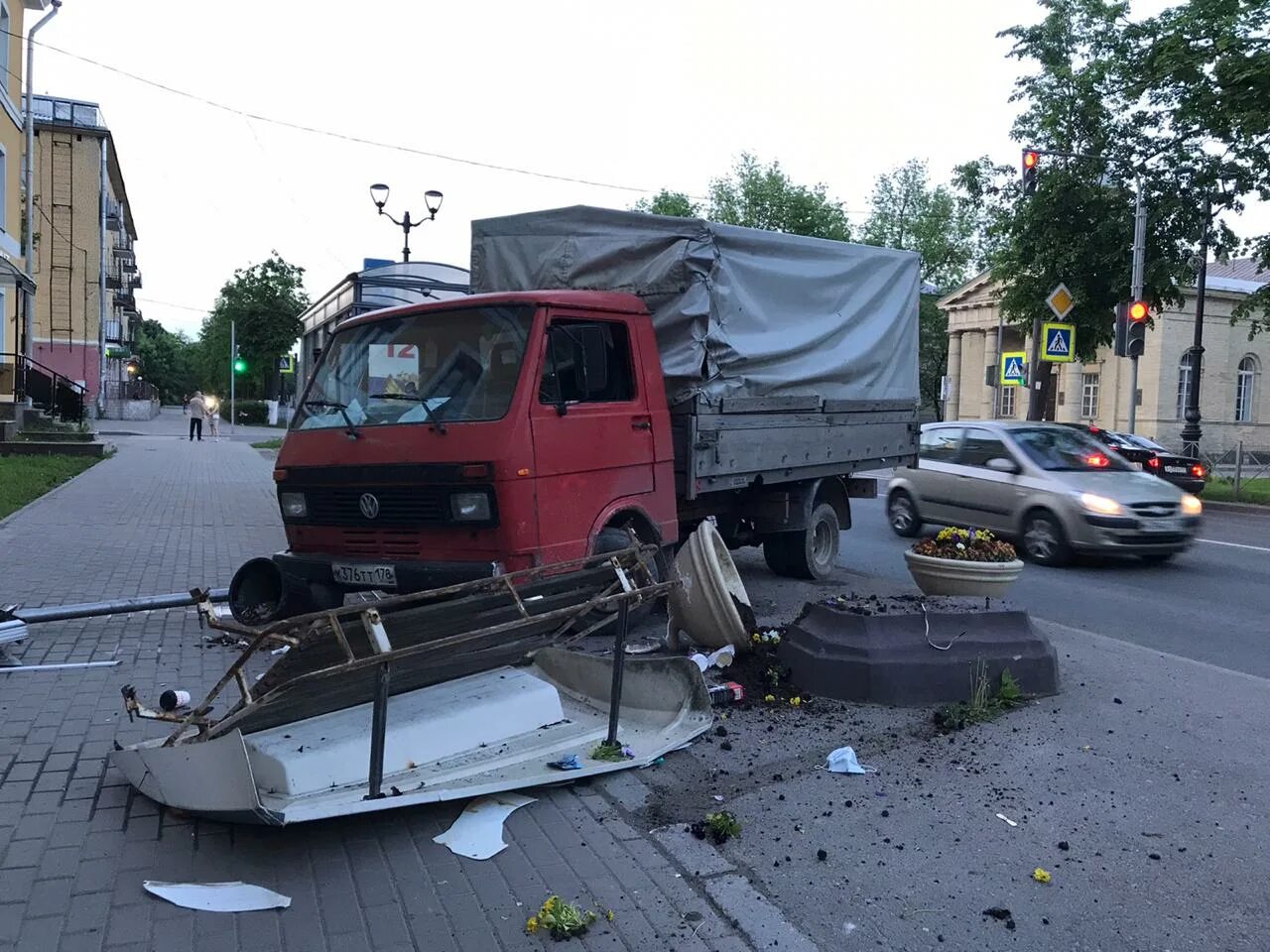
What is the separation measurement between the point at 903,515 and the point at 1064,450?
224cm

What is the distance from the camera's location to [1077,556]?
38.8ft

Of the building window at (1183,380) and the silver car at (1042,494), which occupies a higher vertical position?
the building window at (1183,380)

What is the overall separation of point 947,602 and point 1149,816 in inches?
76.3

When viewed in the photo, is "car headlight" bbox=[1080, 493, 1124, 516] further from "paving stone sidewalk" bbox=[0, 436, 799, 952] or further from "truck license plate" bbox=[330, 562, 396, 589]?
"paving stone sidewalk" bbox=[0, 436, 799, 952]

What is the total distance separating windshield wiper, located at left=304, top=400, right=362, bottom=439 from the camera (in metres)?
6.36

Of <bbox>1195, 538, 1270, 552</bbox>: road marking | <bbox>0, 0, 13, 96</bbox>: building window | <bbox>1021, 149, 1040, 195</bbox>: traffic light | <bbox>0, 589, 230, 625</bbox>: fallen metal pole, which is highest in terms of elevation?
<bbox>0, 0, 13, 96</bbox>: building window

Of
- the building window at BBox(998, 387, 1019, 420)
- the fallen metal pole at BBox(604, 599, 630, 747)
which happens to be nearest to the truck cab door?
the fallen metal pole at BBox(604, 599, 630, 747)

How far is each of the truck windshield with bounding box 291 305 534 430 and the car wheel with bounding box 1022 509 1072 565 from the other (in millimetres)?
7127

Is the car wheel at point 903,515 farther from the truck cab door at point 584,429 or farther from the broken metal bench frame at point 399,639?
the broken metal bench frame at point 399,639

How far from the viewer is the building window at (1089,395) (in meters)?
46.2

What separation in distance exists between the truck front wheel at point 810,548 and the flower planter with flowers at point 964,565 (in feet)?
8.04

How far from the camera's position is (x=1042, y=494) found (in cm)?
1134

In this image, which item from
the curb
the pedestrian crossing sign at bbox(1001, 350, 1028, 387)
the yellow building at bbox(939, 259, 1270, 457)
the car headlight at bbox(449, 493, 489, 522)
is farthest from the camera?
the yellow building at bbox(939, 259, 1270, 457)

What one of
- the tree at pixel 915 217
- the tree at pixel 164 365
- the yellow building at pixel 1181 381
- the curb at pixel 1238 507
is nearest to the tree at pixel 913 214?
the tree at pixel 915 217
